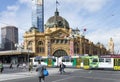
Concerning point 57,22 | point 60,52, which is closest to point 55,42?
point 60,52

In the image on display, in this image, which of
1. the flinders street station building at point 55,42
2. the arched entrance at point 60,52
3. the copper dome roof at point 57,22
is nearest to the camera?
the flinders street station building at point 55,42

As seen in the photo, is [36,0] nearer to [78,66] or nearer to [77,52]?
[77,52]

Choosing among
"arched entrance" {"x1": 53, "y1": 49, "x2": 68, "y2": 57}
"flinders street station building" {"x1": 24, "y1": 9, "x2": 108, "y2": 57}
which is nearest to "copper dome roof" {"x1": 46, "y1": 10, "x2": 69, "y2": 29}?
"flinders street station building" {"x1": 24, "y1": 9, "x2": 108, "y2": 57}

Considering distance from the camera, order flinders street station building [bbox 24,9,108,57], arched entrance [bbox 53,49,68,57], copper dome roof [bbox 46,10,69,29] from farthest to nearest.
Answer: copper dome roof [bbox 46,10,69,29], arched entrance [bbox 53,49,68,57], flinders street station building [bbox 24,9,108,57]

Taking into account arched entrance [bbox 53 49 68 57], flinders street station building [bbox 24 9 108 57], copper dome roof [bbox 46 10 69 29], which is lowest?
arched entrance [bbox 53 49 68 57]

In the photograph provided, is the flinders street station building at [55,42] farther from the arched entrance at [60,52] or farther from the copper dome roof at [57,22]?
the copper dome roof at [57,22]

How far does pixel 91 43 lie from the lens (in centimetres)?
14175

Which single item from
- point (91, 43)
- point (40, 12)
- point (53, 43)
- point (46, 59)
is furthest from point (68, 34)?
point (46, 59)

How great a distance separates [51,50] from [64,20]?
19.5 meters

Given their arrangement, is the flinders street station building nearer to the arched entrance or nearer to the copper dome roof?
the arched entrance

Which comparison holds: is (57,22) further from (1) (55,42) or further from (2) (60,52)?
(2) (60,52)

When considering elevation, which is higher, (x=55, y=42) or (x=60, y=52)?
(x=55, y=42)

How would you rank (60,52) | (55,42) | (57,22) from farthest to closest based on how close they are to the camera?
(57,22)
(60,52)
(55,42)

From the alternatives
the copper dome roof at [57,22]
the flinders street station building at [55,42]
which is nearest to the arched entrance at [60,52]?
the flinders street station building at [55,42]
